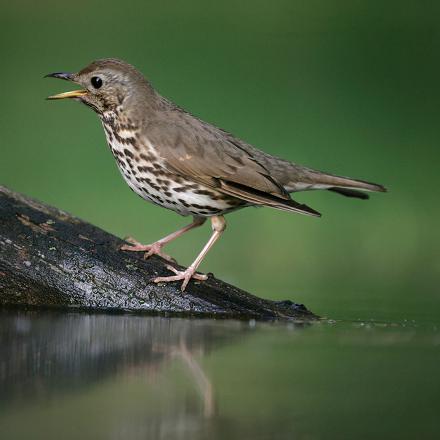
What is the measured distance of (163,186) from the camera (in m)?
6.68

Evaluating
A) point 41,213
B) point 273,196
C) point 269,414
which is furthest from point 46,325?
point 269,414

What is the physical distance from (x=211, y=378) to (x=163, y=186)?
1.97 meters

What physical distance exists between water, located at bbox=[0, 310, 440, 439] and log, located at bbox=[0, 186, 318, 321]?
0.17 meters

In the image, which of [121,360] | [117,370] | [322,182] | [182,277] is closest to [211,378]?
[117,370]

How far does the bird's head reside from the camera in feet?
22.9

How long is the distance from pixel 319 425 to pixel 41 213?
3261mm

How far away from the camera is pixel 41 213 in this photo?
22.9 ft

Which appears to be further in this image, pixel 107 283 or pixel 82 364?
pixel 107 283

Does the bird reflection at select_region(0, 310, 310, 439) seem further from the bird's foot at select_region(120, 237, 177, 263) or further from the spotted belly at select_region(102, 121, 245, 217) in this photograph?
the spotted belly at select_region(102, 121, 245, 217)

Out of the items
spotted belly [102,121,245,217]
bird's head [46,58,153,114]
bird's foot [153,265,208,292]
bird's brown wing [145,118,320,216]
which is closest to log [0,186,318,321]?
bird's foot [153,265,208,292]

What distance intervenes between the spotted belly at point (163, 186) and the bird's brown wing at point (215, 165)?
0.05m

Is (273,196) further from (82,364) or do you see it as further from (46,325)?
(82,364)

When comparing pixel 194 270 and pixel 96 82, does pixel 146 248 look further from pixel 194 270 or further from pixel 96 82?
pixel 96 82

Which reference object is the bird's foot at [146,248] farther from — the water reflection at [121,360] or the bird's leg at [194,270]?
the water reflection at [121,360]
